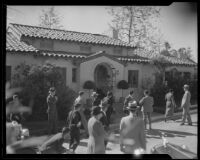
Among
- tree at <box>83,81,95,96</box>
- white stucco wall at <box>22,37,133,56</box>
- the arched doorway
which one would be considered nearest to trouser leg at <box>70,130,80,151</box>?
tree at <box>83,81,95,96</box>

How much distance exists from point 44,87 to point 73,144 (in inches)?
166

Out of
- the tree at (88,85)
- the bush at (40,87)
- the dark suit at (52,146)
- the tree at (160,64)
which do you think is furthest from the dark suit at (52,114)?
the tree at (160,64)

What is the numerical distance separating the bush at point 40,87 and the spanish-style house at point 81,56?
116 centimetres

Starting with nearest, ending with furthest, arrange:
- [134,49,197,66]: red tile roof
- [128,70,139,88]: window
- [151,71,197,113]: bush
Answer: [151,71,197,113]: bush < [128,70,139,88]: window < [134,49,197,66]: red tile roof

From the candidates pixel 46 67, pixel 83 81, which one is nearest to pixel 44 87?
pixel 46 67

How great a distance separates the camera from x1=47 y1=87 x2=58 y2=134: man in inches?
357

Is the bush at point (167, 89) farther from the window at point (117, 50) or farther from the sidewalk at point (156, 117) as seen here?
the window at point (117, 50)

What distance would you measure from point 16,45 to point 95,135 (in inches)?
341

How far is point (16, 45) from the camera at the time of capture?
12914 mm

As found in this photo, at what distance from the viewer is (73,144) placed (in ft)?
23.7

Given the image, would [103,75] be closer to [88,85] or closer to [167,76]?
[88,85]

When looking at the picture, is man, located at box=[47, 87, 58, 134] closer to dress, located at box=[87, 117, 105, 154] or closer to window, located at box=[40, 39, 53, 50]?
dress, located at box=[87, 117, 105, 154]

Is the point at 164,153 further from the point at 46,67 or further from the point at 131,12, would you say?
the point at 131,12

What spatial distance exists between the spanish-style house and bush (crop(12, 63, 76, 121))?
1.16 meters
